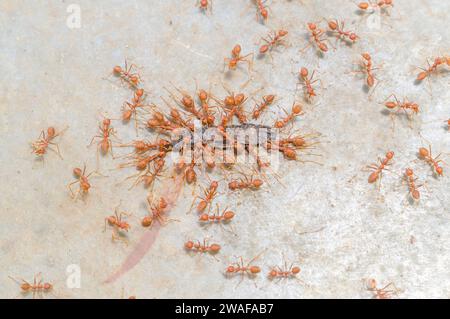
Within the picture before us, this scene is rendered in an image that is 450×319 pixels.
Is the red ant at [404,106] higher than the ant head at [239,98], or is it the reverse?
the ant head at [239,98]

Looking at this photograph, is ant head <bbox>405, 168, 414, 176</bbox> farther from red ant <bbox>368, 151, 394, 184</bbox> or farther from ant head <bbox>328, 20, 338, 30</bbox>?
ant head <bbox>328, 20, 338, 30</bbox>

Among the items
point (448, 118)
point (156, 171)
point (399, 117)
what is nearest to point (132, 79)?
point (156, 171)

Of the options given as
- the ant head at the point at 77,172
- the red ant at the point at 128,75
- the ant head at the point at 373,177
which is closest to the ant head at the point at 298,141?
the ant head at the point at 373,177

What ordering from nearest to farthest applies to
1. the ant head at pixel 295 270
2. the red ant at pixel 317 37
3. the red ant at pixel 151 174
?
the ant head at pixel 295 270 < the red ant at pixel 151 174 < the red ant at pixel 317 37

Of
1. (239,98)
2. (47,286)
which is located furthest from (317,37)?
(47,286)

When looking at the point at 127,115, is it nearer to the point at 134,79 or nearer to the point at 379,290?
the point at 134,79

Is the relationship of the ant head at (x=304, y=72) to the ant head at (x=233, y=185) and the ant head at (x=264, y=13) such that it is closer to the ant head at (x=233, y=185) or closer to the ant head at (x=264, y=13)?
the ant head at (x=264, y=13)
